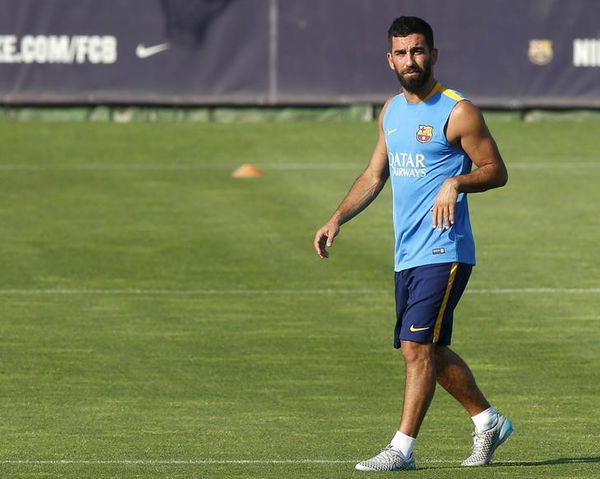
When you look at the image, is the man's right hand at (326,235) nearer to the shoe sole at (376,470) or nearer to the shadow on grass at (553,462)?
the shoe sole at (376,470)

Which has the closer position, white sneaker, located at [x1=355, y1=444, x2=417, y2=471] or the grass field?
white sneaker, located at [x1=355, y1=444, x2=417, y2=471]

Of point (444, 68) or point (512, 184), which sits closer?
point (512, 184)

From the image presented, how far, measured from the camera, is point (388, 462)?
28.3 feet

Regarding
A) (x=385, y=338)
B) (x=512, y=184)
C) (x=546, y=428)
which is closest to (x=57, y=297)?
(x=385, y=338)

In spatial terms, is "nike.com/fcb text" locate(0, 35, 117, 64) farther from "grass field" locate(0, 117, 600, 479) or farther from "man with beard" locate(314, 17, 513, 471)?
"man with beard" locate(314, 17, 513, 471)

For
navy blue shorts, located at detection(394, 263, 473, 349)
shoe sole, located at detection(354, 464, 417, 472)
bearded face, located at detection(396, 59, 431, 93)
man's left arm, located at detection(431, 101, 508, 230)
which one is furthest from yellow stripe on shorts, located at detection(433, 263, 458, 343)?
bearded face, located at detection(396, 59, 431, 93)

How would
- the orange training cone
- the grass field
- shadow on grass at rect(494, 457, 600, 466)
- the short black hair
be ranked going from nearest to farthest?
1. the short black hair
2. shadow on grass at rect(494, 457, 600, 466)
3. the grass field
4. the orange training cone

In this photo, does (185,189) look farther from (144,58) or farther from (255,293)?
(255,293)

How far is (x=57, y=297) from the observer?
1614cm

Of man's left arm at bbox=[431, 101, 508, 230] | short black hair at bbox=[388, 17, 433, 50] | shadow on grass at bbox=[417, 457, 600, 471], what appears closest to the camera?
man's left arm at bbox=[431, 101, 508, 230]

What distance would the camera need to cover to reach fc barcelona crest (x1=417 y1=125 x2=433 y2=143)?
8742mm

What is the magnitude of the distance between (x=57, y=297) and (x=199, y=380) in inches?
171

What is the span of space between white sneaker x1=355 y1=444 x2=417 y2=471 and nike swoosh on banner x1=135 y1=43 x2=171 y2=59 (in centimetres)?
2096

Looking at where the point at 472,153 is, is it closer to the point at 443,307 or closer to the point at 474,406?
the point at 443,307
